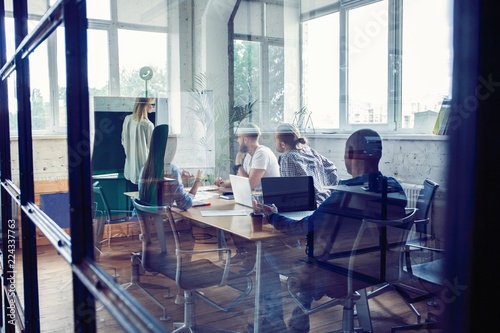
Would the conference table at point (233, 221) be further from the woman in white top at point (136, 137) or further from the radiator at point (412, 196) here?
the radiator at point (412, 196)

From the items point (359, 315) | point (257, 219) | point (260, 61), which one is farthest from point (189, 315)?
point (260, 61)

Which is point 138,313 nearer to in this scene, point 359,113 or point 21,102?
point 21,102

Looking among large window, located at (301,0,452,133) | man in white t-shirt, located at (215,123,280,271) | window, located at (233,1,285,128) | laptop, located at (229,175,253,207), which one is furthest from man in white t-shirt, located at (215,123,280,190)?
window, located at (233,1,285,128)

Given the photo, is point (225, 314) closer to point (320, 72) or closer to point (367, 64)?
point (367, 64)

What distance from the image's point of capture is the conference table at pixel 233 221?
247 cm

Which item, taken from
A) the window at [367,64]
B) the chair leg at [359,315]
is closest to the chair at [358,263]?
the chair leg at [359,315]

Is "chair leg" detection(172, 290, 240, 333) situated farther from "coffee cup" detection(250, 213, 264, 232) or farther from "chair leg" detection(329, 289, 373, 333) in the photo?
"chair leg" detection(329, 289, 373, 333)

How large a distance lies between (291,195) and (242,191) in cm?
36

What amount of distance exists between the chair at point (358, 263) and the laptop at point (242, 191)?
668mm

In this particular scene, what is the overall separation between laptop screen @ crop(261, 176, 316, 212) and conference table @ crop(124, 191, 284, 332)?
173 millimetres

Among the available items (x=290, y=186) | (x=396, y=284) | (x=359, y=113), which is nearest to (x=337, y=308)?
(x=396, y=284)

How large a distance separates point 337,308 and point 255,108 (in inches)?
171

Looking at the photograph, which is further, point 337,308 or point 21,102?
point 337,308

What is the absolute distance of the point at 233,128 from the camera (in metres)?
6.59
